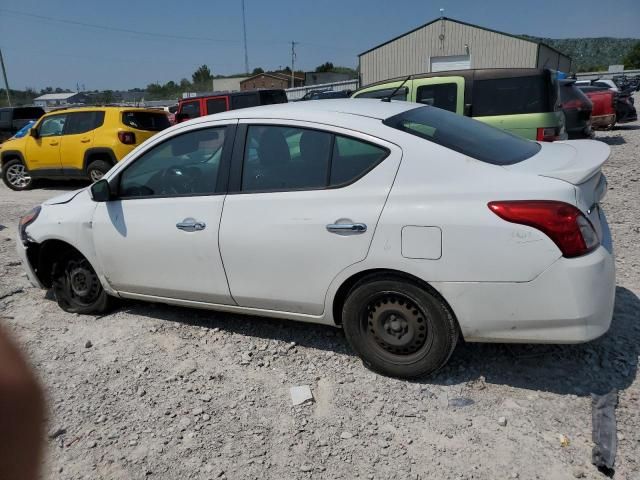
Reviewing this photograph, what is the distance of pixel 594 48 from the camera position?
140 metres

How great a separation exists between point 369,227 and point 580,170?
3.82ft

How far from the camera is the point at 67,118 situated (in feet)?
36.2

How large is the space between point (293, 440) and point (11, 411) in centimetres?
194

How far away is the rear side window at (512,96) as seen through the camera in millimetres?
7738

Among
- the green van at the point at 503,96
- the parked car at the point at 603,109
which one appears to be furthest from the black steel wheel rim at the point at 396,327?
the parked car at the point at 603,109

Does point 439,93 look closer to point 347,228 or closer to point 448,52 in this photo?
point 347,228

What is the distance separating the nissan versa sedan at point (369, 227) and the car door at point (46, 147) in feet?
25.8

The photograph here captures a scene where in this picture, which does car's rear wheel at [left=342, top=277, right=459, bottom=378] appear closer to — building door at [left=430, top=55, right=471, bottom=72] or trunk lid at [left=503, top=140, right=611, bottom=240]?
trunk lid at [left=503, top=140, right=611, bottom=240]

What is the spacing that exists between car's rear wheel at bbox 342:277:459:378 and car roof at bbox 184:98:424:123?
109 centimetres

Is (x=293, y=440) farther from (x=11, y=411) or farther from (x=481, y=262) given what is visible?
(x=11, y=411)

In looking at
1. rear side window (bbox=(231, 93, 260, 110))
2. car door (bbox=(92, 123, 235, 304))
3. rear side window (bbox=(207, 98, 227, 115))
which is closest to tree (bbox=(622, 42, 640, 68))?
rear side window (bbox=(231, 93, 260, 110))

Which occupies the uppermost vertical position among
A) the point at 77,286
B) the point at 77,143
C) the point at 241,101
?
the point at 241,101

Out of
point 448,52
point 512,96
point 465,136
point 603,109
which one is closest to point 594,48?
point 448,52

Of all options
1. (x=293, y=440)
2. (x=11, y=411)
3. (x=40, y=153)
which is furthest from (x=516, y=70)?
(x=40, y=153)
